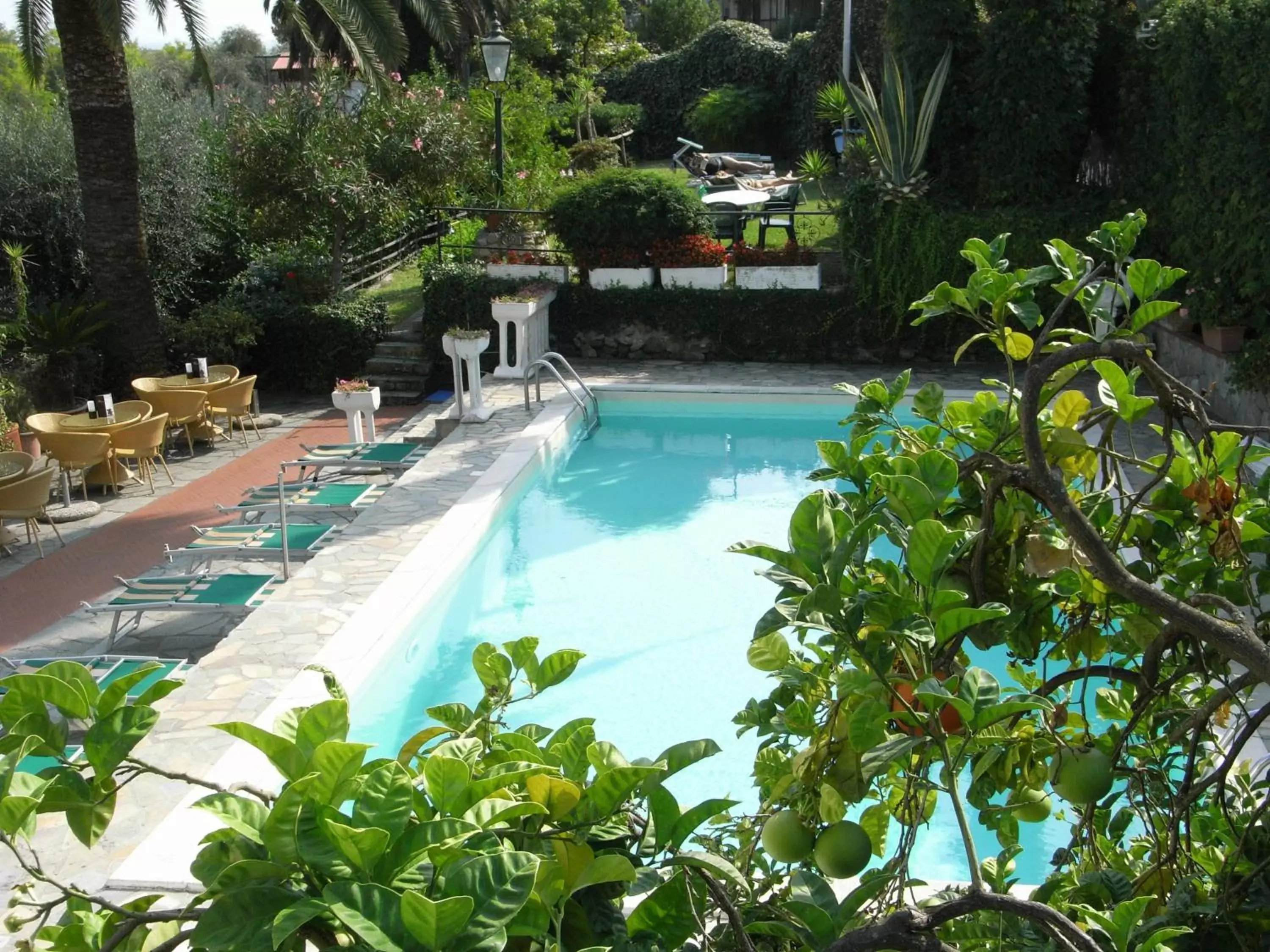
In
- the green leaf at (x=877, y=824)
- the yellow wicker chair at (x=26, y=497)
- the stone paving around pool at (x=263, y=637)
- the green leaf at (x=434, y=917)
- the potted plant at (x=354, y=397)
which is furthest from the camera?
the potted plant at (x=354, y=397)

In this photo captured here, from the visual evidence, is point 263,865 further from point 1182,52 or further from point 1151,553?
point 1182,52

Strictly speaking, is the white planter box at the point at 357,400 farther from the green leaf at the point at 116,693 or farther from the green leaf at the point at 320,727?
the green leaf at the point at 320,727

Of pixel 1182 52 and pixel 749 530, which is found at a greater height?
pixel 1182 52

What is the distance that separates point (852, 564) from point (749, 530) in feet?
28.4

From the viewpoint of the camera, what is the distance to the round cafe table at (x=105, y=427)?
10.9 meters

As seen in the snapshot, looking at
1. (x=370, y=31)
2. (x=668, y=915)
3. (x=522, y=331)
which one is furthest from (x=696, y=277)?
(x=668, y=915)

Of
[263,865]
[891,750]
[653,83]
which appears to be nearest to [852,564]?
[891,750]

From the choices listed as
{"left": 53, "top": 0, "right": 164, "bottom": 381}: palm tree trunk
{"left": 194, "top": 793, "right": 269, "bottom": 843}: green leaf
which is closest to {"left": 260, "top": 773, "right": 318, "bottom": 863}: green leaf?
{"left": 194, "top": 793, "right": 269, "bottom": 843}: green leaf

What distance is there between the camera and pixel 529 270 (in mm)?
15203

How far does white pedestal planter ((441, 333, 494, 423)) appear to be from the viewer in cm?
1190

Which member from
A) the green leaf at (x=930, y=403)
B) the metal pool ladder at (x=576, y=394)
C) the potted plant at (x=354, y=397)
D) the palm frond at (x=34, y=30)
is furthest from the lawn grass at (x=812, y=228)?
the green leaf at (x=930, y=403)

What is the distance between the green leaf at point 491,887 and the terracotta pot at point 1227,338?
11.3 meters

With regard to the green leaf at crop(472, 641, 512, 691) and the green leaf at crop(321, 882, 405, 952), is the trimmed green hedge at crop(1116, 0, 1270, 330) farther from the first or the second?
the green leaf at crop(321, 882, 405, 952)

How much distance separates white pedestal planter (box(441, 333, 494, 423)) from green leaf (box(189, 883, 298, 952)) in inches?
419
